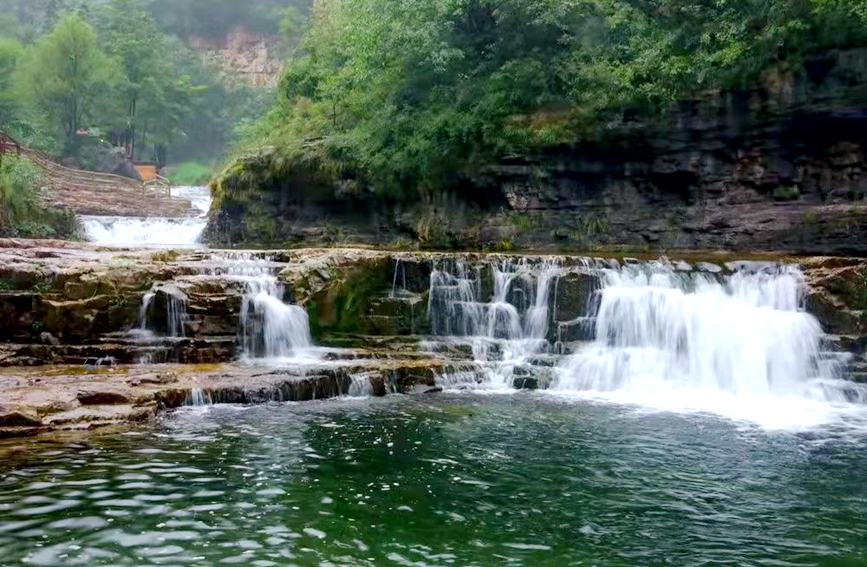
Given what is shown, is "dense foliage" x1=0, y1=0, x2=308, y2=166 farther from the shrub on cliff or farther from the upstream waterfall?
the upstream waterfall

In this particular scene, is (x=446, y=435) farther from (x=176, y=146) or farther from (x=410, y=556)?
(x=176, y=146)

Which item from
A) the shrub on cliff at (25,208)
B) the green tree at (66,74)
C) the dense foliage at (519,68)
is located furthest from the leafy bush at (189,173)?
the dense foliage at (519,68)

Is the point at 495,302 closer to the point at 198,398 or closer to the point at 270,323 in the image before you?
the point at 270,323

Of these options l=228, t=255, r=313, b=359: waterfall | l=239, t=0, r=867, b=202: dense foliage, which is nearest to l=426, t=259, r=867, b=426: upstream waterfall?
l=228, t=255, r=313, b=359: waterfall

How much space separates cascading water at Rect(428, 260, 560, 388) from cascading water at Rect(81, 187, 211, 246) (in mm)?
14629

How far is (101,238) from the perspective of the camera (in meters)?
27.8

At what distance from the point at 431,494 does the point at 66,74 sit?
42.5 m

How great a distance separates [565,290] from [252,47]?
198ft

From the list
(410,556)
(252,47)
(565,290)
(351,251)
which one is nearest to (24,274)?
(351,251)

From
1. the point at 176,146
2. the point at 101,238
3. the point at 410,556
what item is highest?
the point at 176,146

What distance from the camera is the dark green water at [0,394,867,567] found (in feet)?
19.2

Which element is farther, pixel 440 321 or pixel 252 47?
pixel 252 47

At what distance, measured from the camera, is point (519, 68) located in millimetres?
22234

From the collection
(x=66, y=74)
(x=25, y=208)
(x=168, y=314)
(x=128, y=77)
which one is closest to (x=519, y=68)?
(x=168, y=314)
